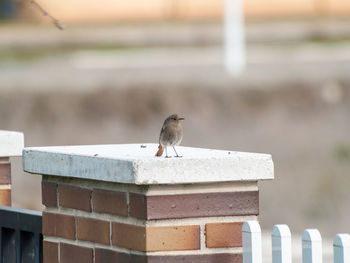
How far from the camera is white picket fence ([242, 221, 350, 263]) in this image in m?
2.65

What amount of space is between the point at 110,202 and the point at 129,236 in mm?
119

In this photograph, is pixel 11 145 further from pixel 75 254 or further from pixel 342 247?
pixel 342 247

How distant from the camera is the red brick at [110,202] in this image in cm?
290

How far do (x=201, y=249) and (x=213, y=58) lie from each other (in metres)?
27.8

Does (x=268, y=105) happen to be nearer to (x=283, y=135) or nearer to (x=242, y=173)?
(x=283, y=135)

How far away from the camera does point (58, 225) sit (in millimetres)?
3180

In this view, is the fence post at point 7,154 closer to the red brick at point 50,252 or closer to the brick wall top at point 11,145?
the brick wall top at point 11,145

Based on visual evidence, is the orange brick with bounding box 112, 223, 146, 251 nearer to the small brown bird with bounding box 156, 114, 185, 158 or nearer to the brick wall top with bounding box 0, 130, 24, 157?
the small brown bird with bounding box 156, 114, 185, 158

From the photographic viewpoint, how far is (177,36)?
3191 centimetres

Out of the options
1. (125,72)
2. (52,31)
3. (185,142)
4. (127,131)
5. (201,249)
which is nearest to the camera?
(201,249)

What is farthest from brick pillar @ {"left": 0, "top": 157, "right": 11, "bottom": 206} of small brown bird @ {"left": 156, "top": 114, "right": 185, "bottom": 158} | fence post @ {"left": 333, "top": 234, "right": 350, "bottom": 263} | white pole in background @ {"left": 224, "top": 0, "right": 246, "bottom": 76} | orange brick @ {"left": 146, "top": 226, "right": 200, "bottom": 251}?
white pole in background @ {"left": 224, "top": 0, "right": 246, "bottom": 76}

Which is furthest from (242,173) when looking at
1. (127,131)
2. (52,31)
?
(52,31)

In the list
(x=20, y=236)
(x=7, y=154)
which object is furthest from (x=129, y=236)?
(x=7, y=154)

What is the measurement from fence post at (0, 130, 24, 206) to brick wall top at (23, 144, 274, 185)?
0.90 meters
